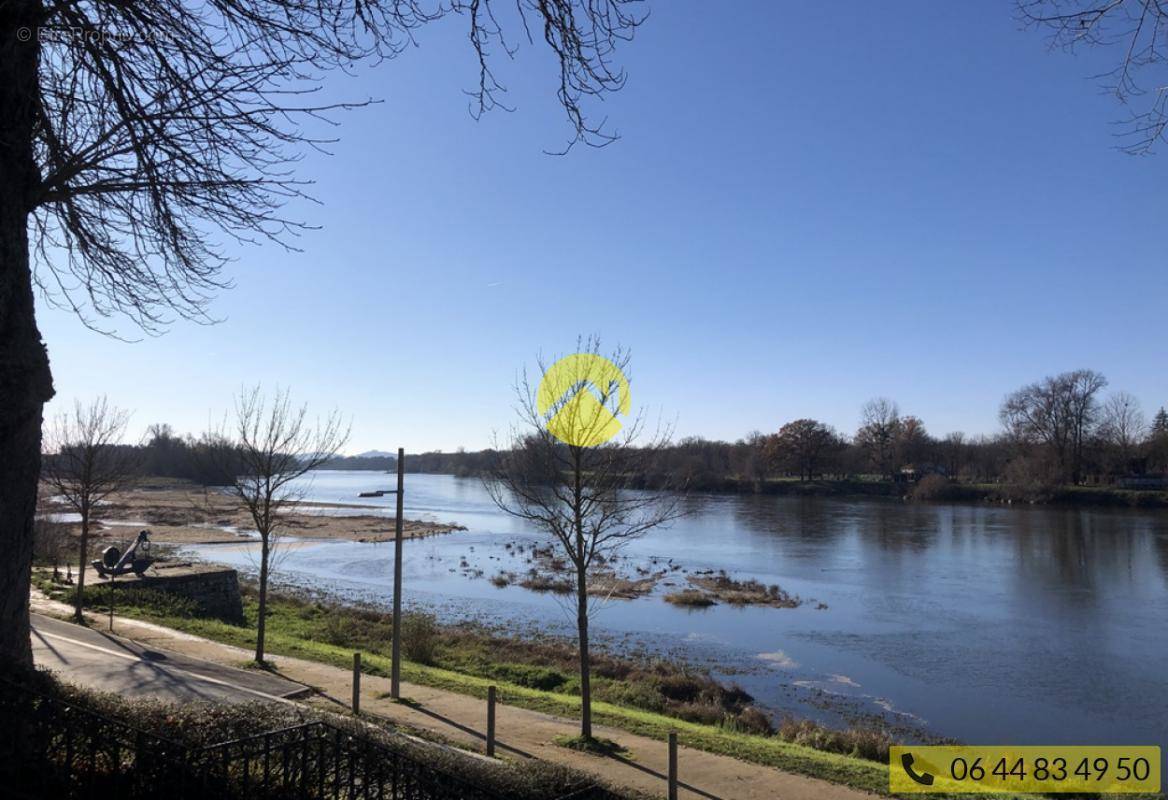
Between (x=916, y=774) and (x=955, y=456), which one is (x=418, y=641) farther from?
(x=955, y=456)

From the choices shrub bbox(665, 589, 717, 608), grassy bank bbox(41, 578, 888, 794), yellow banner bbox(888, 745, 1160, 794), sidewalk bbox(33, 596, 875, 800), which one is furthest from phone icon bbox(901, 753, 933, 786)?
shrub bbox(665, 589, 717, 608)

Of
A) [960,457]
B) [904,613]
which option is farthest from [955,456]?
[904,613]

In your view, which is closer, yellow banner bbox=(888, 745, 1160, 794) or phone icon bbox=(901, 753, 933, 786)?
phone icon bbox=(901, 753, 933, 786)

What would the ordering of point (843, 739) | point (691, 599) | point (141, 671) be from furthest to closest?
point (691, 599), point (843, 739), point (141, 671)

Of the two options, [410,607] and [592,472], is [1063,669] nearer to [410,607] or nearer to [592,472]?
[592,472]

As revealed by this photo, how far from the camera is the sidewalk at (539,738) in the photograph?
9.52m

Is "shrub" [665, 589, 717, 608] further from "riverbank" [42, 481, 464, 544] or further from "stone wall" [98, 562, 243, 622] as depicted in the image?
"riverbank" [42, 481, 464, 544]

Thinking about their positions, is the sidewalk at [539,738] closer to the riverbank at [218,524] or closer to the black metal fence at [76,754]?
the black metal fence at [76,754]

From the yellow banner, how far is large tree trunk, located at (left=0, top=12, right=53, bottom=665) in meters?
10.3

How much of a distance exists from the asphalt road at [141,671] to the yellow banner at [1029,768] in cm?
936

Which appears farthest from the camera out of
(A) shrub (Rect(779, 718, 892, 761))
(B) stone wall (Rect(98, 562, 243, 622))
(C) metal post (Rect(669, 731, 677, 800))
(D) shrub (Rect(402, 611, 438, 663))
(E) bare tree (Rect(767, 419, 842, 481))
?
(E) bare tree (Rect(767, 419, 842, 481))

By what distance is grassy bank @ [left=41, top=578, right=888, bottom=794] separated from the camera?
38.7 feet

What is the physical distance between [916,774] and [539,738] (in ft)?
17.9

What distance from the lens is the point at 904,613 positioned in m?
28.0
